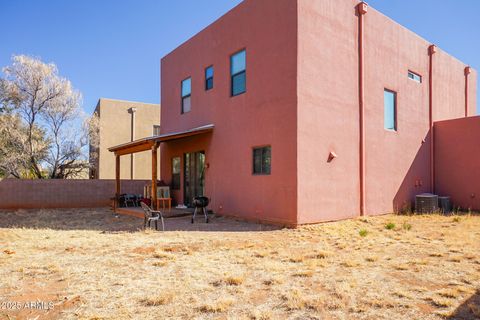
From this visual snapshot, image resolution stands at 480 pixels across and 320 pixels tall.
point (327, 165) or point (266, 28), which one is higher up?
point (266, 28)

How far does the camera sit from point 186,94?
45.1 ft

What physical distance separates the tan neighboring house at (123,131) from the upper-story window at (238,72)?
1202 cm

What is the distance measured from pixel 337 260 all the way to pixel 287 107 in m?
4.42

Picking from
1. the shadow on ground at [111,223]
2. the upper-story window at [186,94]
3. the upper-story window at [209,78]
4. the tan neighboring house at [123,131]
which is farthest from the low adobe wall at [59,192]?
the upper-story window at [209,78]

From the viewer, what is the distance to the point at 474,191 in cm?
1235

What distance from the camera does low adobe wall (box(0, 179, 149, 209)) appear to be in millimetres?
14109

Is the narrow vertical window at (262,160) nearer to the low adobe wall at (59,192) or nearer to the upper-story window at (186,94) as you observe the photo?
the upper-story window at (186,94)

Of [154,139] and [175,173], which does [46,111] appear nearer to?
[175,173]

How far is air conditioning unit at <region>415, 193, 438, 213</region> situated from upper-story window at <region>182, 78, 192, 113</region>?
360 inches

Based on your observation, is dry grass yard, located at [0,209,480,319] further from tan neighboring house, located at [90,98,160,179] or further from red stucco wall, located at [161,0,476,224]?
tan neighboring house, located at [90,98,160,179]

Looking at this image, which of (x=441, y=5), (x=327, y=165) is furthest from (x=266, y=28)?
(x=441, y=5)

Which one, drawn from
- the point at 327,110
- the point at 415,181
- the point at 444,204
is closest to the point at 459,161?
the point at 444,204

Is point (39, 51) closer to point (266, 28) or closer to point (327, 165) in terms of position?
point (266, 28)

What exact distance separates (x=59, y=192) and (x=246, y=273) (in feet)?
42.8
